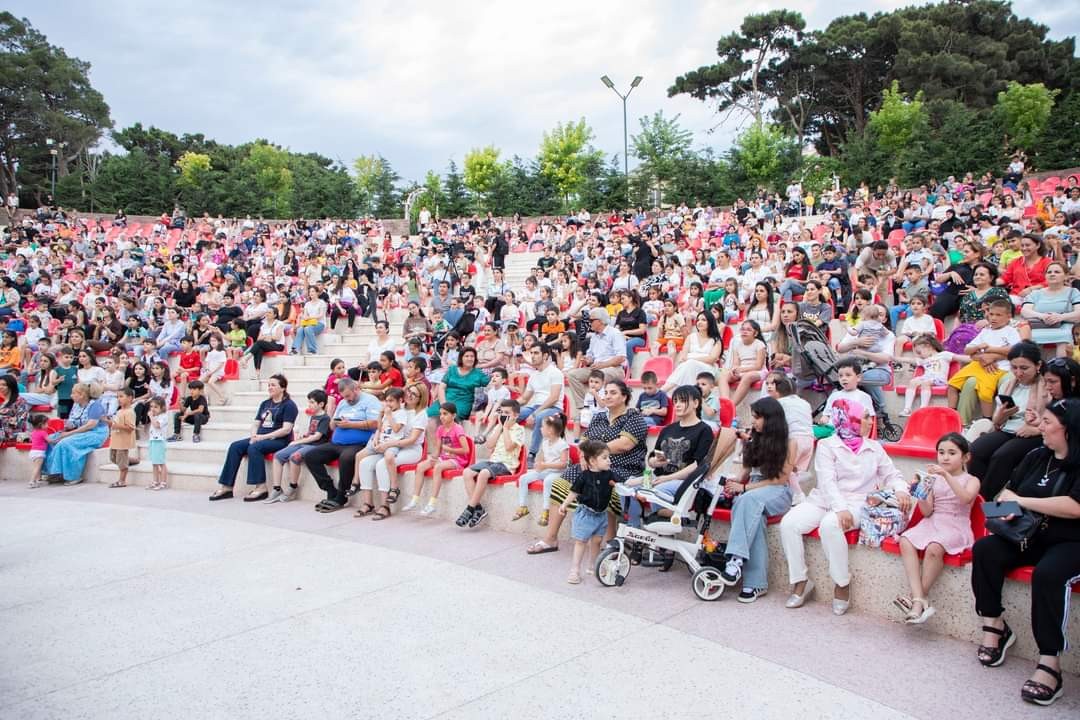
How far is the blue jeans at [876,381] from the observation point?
23.1ft

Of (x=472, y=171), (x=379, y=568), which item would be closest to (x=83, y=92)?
(x=472, y=171)

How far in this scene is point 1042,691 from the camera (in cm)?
356

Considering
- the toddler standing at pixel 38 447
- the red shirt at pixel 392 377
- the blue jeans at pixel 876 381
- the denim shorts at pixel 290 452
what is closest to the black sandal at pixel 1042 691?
the blue jeans at pixel 876 381

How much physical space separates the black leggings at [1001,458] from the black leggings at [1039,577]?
0.59m

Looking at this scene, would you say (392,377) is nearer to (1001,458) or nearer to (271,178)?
(1001,458)

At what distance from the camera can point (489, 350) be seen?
10.6m

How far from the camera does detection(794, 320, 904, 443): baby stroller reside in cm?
690

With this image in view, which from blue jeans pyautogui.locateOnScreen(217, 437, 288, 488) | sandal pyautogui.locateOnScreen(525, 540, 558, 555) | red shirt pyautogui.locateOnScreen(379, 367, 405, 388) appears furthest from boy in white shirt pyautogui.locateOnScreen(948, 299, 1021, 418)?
blue jeans pyautogui.locateOnScreen(217, 437, 288, 488)

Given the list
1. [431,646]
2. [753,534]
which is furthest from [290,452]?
[753,534]

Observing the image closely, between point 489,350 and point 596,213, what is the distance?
2053cm

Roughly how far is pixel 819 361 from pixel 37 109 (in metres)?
59.0

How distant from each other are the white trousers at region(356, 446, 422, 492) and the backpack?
4100mm

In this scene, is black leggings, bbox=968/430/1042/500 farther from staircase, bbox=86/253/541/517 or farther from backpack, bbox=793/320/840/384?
staircase, bbox=86/253/541/517

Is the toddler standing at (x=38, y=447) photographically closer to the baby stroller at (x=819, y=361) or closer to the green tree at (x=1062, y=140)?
the baby stroller at (x=819, y=361)
